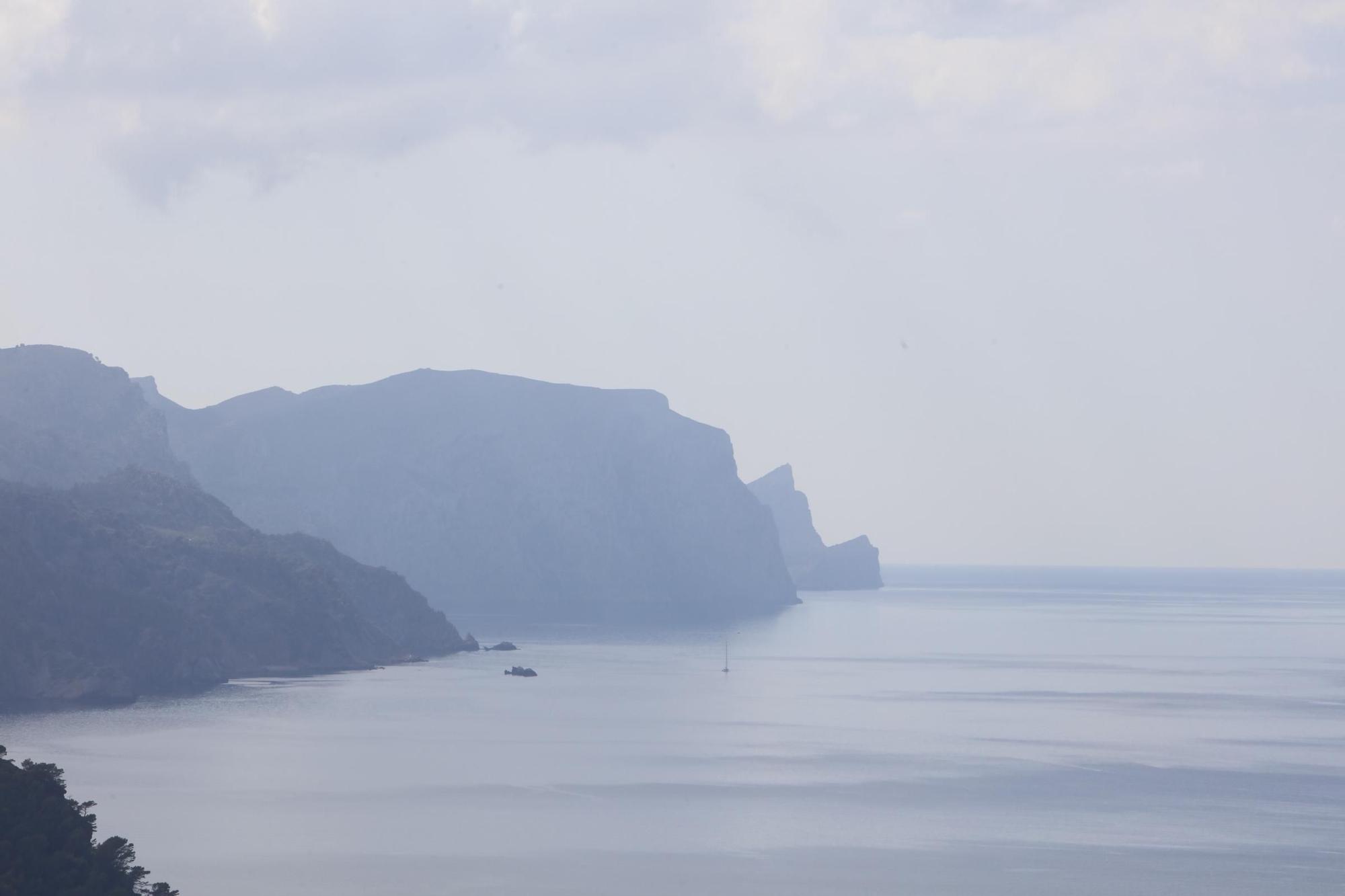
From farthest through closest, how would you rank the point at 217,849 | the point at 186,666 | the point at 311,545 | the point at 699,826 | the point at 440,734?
the point at 311,545 → the point at 186,666 → the point at 440,734 → the point at 699,826 → the point at 217,849

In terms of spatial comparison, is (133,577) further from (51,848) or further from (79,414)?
(51,848)

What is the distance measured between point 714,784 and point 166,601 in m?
64.8

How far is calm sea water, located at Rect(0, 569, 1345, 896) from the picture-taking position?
2522 inches

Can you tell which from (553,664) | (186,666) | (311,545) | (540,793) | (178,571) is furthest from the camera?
(311,545)

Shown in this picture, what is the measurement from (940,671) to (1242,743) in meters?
55.3

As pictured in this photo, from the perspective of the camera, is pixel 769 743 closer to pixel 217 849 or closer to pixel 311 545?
pixel 217 849

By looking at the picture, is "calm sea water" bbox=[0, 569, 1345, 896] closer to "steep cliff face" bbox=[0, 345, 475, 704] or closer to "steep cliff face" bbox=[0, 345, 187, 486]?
"steep cliff face" bbox=[0, 345, 475, 704]

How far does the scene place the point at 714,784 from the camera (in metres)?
86.2

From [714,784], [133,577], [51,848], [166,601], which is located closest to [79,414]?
[133,577]

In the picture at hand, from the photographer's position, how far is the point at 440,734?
4043 inches

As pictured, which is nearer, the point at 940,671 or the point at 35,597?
the point at 35,597

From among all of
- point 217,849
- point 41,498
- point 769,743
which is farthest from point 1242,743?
point 41,498

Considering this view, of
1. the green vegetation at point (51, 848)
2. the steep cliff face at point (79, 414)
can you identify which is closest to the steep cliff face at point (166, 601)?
the steep cliff face at point (79, 414)

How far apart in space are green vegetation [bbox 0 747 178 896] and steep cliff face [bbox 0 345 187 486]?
12427cm
